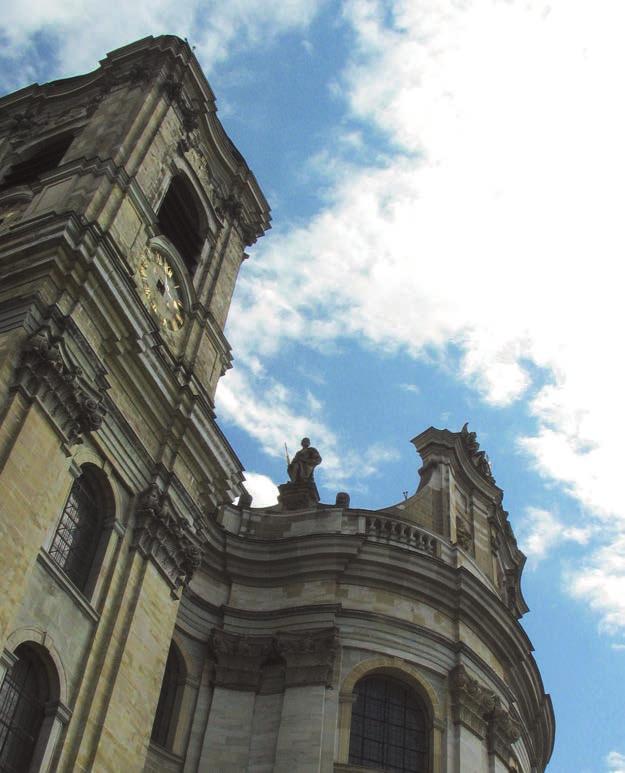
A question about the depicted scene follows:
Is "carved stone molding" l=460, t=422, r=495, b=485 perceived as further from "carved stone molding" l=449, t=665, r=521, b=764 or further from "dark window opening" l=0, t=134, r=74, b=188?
"dark window opening" l=0, t=134, r=74, b=188

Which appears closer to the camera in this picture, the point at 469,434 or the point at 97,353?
the point at 97,353

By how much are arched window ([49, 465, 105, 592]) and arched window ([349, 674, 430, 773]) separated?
7.48 m

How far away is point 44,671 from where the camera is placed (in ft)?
46.8

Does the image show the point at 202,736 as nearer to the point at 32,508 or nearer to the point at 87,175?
the point at 32,508

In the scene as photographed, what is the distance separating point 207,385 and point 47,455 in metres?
6.62

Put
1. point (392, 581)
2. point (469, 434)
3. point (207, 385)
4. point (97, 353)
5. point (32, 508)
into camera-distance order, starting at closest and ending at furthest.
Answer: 1. point (32, 508)
2. point (97, 353)
3. point (207, 385)
4. point (392, 581)
5. point (469, 434)

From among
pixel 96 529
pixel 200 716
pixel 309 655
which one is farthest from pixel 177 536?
pixel 309 655

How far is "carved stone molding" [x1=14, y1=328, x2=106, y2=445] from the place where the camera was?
14984mm

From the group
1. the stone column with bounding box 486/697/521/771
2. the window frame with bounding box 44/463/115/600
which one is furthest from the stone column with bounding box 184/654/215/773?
the stone column with bounding box 486/697/521/771

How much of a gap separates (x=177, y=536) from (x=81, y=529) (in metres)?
2.11

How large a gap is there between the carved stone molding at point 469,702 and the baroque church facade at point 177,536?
0.04 meters

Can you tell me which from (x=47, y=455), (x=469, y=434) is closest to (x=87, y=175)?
(x=47, y=455)

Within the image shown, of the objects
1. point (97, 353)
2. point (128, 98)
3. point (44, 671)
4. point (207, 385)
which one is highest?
point (128, 98)

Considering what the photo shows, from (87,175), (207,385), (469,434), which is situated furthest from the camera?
(469,434)
